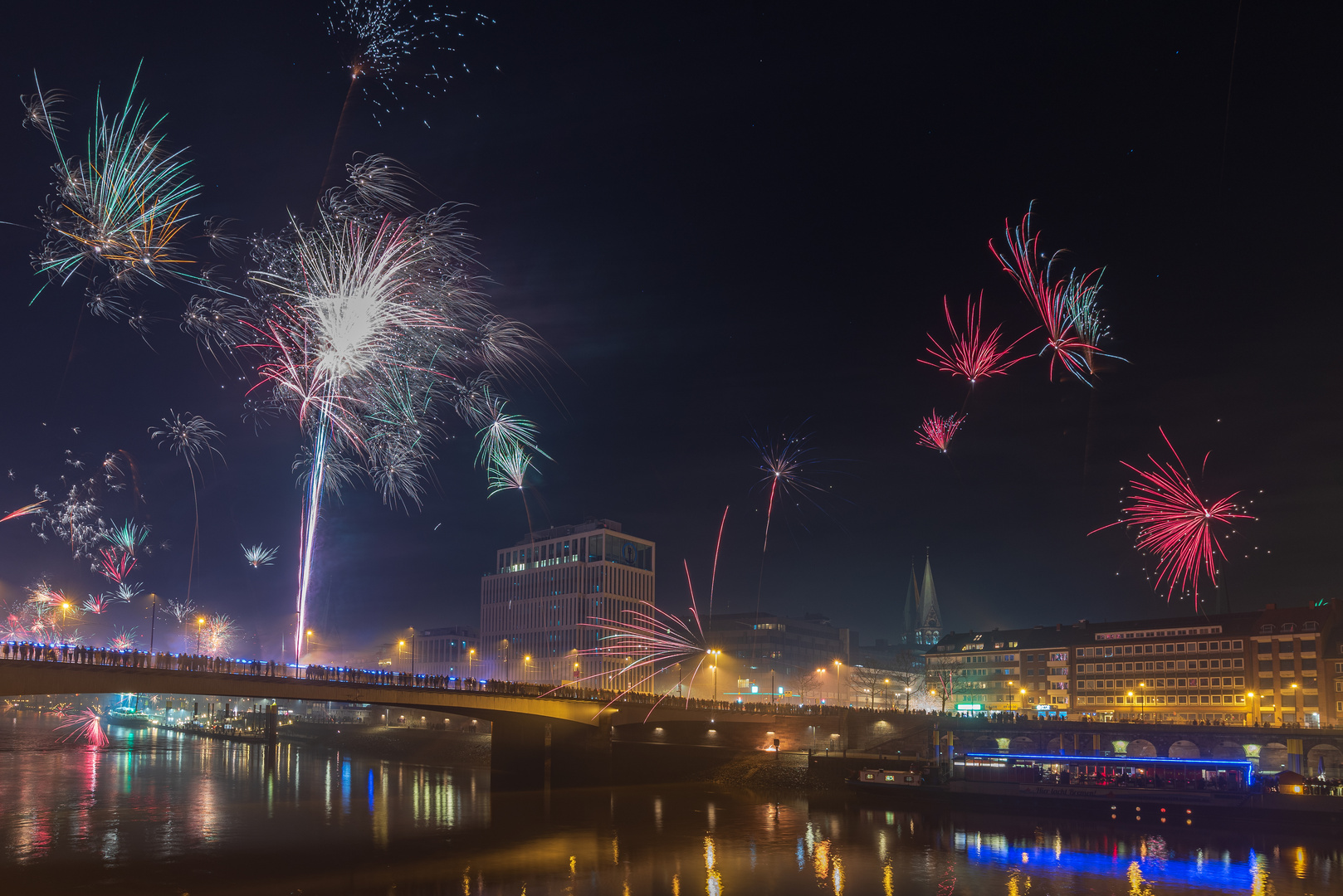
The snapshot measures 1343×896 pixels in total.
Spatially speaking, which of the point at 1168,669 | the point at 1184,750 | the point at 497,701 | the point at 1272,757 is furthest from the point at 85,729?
the point at 1168,669

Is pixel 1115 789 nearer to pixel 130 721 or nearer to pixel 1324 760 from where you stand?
pixel 1324 760

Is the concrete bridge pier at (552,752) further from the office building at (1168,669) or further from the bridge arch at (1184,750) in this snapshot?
the office building at (1168,669)

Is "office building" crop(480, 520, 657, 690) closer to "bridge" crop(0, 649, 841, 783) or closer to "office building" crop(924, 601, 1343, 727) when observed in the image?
"office building" crop(924, 601, 1343, 727)

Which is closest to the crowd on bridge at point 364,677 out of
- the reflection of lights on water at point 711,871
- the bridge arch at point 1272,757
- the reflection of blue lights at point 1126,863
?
the bridge arch at point 1272,757

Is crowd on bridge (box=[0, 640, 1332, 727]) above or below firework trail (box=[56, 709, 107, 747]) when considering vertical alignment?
above

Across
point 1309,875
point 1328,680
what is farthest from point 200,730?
point 1328,680

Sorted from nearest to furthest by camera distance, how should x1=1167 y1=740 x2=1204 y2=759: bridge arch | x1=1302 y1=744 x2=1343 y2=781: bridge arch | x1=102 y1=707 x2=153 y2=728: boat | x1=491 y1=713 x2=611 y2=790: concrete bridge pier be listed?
x1=491 y1=713 x2=611 y2=790: concrete bridge pier, x1=1302 y1=744 x2=1343 y2=781: bridge arch, x1=1167 y1=740 x2=1204 y2=759: bridge arch, x1=102 y1=707 x2=153 y2=728: boat

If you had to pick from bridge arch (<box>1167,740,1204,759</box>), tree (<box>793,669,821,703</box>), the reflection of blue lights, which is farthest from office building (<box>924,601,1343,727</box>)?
the reflection of blue lights
